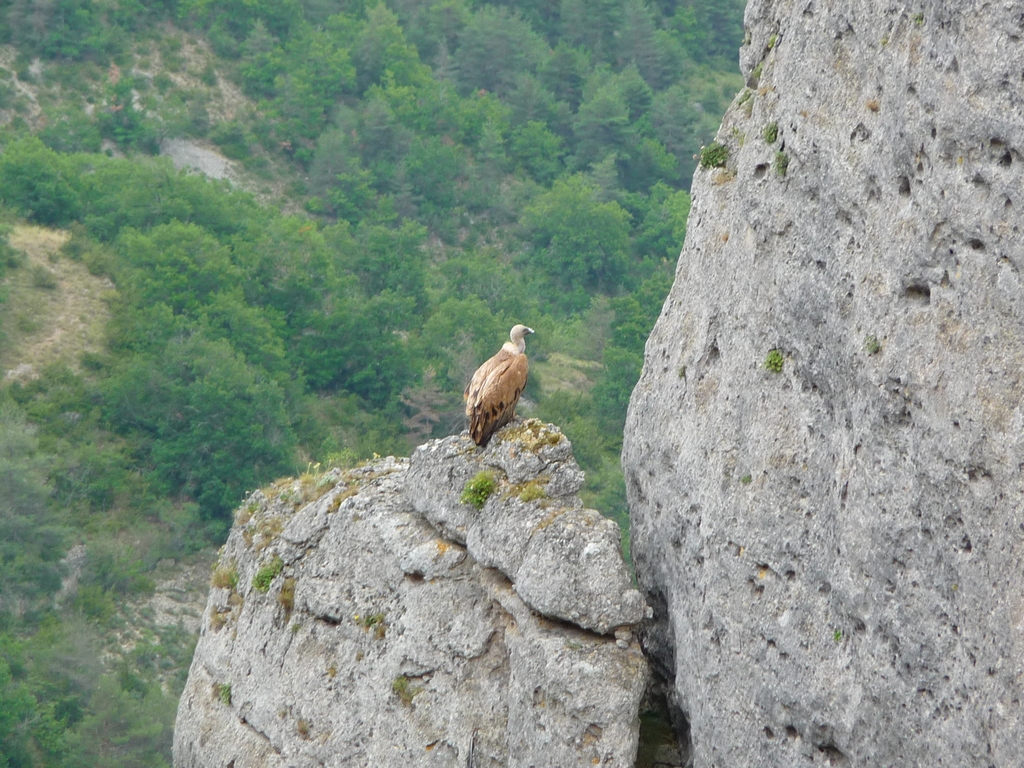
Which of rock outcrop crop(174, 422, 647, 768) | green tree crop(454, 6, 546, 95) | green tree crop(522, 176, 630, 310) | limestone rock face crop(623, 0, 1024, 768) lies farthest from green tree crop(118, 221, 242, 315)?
limestone rock face crop(623, 0, 1024, 768)

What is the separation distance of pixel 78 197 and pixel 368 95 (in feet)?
123

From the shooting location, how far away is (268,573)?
65.5 ft

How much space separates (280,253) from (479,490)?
235 feet

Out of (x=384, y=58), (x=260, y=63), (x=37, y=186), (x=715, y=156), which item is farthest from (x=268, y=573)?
(x=384, y=58)

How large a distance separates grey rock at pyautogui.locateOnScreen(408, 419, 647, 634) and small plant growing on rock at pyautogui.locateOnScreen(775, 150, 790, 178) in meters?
4.56

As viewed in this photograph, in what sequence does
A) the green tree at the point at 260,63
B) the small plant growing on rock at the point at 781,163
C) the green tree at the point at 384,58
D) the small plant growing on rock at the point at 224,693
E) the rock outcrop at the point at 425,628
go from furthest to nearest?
the green tree at the point at 384,58 < the green tree at the point at 260,63 < the small plant growing on rock at the point at 224,693 < the rock outcrop at the point at 425,628 < the small plant growing on rock at the point at 781,163

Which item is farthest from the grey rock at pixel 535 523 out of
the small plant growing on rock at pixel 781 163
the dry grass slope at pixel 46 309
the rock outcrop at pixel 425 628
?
the dry grass slope at pixel 46 309

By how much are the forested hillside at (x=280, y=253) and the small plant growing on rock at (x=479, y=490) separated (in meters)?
36.1

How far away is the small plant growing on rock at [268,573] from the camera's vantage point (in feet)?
65.3

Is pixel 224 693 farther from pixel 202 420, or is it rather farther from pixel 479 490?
pixel 202 420

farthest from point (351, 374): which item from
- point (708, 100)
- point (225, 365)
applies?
point (708, 100)

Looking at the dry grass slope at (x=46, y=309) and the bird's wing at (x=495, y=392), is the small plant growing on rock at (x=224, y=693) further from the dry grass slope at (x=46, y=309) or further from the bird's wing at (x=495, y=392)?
the dry grass slope at (x=46, y=309)

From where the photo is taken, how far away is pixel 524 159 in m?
117

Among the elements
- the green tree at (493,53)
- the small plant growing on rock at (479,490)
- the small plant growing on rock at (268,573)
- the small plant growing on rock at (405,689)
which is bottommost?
the green tree at (493,53)
